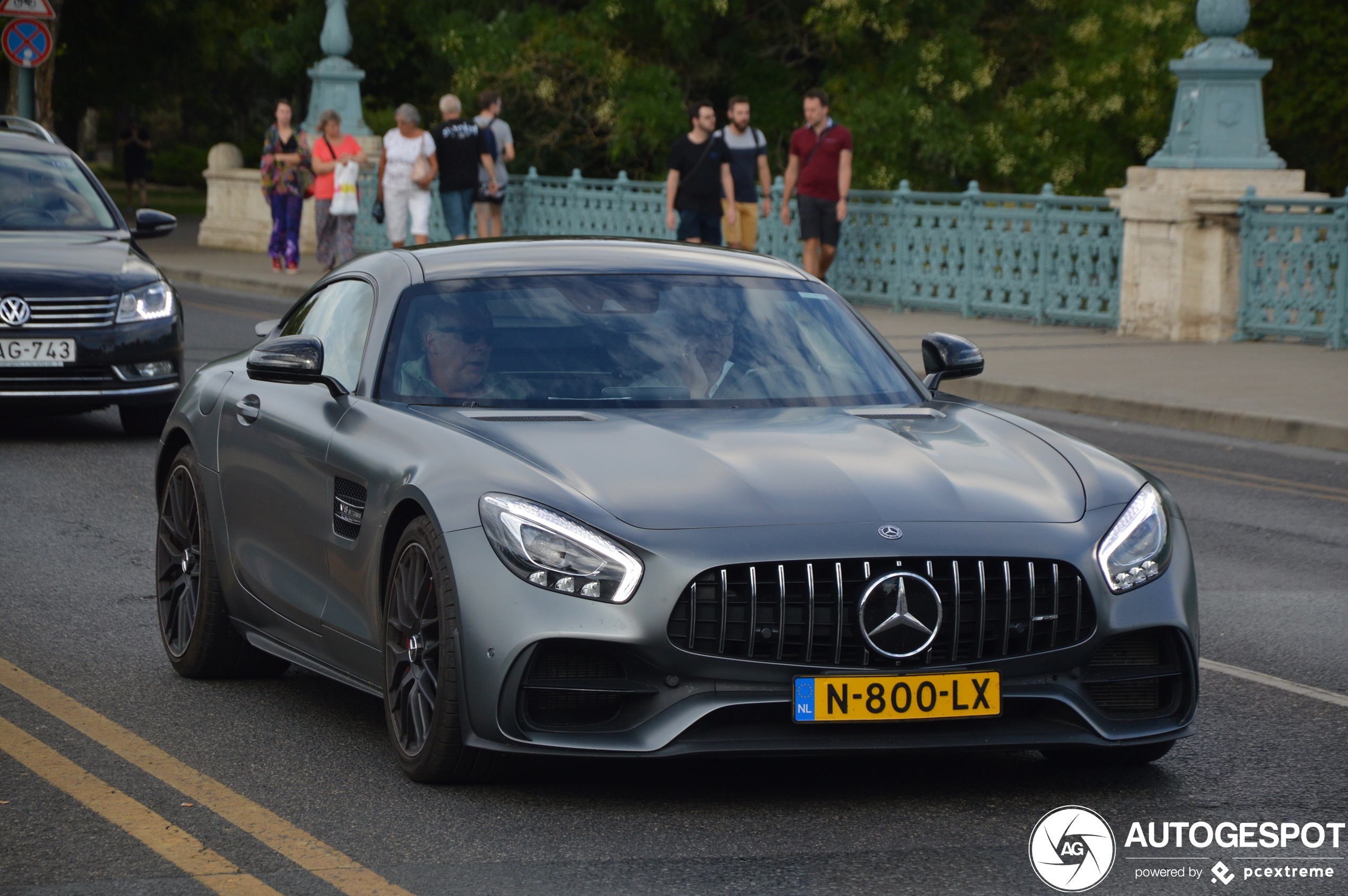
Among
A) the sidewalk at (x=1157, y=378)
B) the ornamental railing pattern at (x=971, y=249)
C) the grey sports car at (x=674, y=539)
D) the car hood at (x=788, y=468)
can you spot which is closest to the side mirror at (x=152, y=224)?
the sidewalk at (x=1157, y=378)

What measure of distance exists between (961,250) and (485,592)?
17736mm

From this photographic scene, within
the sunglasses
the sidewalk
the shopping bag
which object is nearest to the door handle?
the sunglasses

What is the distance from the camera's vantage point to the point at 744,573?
4.84m

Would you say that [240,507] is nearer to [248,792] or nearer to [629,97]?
[248,792]

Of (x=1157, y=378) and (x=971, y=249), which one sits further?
(x=971, y=249)

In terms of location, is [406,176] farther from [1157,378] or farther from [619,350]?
[619,350]

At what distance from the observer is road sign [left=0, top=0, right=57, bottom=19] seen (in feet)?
82.0

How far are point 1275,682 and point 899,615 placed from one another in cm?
235

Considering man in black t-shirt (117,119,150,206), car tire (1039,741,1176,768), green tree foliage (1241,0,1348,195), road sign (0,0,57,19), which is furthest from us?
man in black t-shirt (117,119,150,206)

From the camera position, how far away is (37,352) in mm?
12203

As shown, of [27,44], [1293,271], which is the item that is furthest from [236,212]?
[1293,271]

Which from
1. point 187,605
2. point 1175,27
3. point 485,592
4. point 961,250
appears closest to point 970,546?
point 485,592

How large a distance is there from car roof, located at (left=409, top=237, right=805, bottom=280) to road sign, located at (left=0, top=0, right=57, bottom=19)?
65.7 ft

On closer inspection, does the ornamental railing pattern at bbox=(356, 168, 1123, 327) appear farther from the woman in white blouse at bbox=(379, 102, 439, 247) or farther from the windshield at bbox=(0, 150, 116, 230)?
the windshield at bbox=(0, 150, 116, 230)
